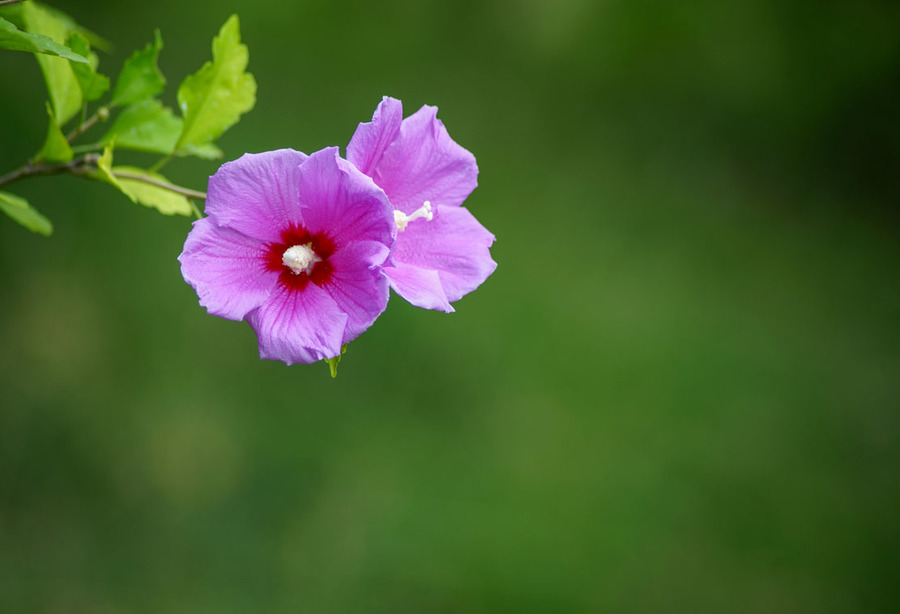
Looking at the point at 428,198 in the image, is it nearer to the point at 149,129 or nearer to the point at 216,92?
the point at 216,92

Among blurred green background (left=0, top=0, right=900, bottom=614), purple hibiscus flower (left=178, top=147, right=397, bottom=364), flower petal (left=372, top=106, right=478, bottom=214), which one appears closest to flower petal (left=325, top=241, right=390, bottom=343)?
purple hibiscus flower (left=178, top=147, right=397, bottom=364)

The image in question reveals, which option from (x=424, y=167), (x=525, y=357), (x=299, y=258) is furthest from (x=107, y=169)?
(x=525, y=357)

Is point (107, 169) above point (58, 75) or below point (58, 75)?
below

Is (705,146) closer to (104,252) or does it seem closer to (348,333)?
(104,252)

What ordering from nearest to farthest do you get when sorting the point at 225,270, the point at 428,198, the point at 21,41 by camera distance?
the point at 21,41, the point at 225,270, the point at 428,198

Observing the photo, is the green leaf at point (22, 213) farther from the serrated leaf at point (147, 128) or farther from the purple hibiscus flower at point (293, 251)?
the purple hibiscus flower at point (293, 251)

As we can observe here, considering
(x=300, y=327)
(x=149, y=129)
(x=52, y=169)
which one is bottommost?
(x=300, y=327)
